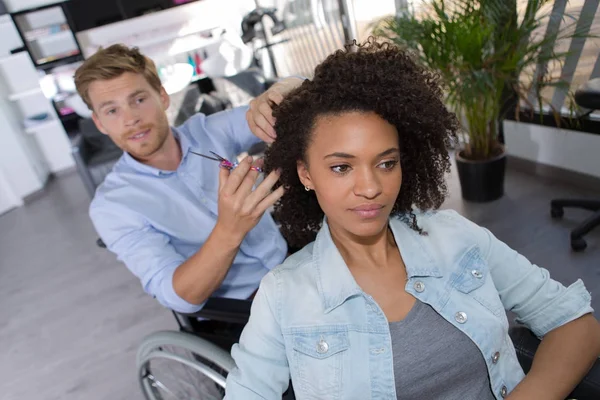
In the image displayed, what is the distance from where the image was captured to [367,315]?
2.94 feet

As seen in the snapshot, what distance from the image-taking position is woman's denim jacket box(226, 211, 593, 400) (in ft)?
2.90

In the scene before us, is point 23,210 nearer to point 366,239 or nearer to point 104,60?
point 104,60

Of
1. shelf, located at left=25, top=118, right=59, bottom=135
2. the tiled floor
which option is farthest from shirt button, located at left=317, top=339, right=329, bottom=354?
shelf, located at left=25, top=118, right=59, bottom=135

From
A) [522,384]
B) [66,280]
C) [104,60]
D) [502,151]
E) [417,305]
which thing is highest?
[104,60]

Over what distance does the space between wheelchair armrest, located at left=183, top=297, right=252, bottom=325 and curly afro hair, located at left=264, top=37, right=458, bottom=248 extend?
0.84 ft

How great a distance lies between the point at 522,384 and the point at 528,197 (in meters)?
2.14

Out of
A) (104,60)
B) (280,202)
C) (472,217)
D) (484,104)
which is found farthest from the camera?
(472,217)

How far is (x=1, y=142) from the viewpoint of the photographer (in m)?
5.20

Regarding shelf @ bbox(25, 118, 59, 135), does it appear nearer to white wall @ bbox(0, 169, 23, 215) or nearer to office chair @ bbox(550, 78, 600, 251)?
white wall @ bbox(0, 169, 23, 215)

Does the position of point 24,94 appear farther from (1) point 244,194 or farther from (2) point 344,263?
(2) point 344,263

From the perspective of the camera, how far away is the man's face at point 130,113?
53.2 inches

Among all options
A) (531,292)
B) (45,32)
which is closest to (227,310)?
(531,292)

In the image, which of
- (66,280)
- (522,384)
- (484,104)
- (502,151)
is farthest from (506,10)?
(66,280)

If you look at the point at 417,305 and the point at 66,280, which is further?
the point at 66,280
